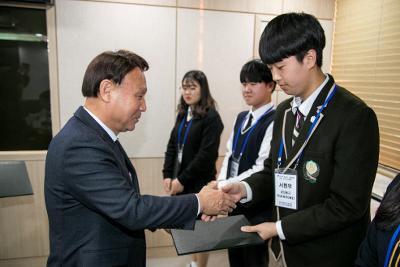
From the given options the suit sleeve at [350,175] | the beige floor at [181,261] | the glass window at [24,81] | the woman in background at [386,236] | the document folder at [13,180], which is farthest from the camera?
Result: the beige floor at [181,261]

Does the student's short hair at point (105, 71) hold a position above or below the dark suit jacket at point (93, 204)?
above

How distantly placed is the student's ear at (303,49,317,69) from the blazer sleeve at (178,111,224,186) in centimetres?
134

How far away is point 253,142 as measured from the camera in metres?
1.95

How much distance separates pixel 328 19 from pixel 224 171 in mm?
1972

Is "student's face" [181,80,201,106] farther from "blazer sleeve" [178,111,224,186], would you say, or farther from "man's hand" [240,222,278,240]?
"man's hand" [240,222,278,240]

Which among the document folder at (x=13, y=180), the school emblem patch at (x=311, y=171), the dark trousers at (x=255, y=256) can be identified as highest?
the school emblem patch at (x=311, y=171)

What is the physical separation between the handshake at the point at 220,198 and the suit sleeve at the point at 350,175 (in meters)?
0.36

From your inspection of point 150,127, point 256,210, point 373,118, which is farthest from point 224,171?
point 373,118

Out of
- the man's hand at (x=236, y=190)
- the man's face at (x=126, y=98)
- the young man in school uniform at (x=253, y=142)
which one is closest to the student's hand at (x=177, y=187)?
the young man in school uniform at (x=253, y=142)

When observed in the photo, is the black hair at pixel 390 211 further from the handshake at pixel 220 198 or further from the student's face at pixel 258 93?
the student's face at pixel 258 93

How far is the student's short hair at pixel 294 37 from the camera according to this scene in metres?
1.18

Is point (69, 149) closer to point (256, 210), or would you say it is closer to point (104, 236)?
point (104, 236)

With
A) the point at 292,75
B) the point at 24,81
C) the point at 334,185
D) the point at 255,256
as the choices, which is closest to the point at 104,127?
the point at 292,75

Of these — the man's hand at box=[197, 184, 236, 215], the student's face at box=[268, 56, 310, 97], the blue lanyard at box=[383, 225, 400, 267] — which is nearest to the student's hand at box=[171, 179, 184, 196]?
the man's hand at box=[197, 184, 236, 215]
